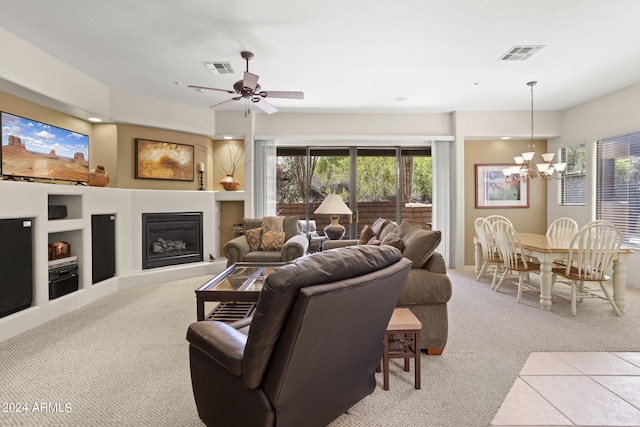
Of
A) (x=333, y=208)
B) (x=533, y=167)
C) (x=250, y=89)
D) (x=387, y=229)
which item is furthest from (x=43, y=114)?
(x=533, y=167)

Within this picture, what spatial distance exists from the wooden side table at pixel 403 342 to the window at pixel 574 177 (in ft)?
16.5

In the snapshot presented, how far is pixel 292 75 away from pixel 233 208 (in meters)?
2.76

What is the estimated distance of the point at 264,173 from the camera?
5.97m

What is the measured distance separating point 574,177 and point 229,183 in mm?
5897

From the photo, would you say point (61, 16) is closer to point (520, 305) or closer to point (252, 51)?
point (252, 51)

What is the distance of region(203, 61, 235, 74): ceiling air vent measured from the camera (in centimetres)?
391

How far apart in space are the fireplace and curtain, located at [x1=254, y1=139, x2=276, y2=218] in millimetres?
1036

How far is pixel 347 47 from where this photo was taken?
351 cm

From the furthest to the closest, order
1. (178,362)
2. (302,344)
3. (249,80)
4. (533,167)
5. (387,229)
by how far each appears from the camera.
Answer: (533,167) → (387,229) → (249,80) → (178,362) → (302,344)

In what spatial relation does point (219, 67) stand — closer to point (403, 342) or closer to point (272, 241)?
point (272, 241)

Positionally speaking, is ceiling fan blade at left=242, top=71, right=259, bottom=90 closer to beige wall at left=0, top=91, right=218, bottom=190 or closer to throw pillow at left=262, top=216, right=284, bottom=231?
throw pillow at left=262, top=216, right=284, bottom=231

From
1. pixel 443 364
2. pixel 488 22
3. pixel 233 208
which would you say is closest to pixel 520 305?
pixel 443 364

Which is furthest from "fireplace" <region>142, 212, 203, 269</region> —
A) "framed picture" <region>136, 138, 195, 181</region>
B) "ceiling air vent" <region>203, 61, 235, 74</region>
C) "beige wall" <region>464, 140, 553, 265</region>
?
"beige wall" <region>464, 140, 553, 265</region>

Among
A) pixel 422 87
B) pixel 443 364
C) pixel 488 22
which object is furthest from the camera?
pixel 422 87
